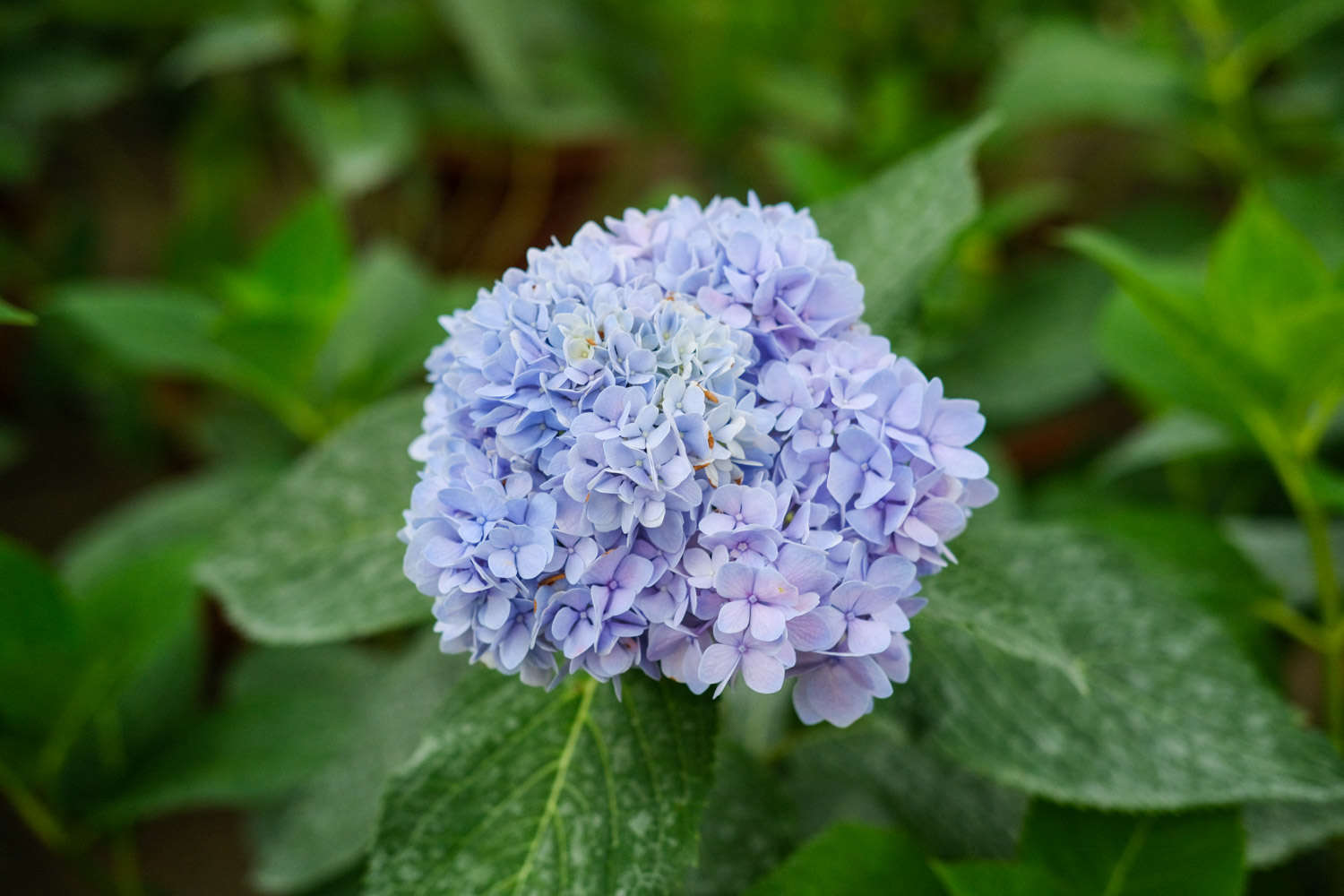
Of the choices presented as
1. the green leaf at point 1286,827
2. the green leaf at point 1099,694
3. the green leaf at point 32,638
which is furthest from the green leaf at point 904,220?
the green leaf at point 32,638

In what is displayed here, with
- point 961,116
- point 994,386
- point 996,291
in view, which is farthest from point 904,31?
point 994,386

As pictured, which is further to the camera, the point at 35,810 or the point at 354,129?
the point at 354,129

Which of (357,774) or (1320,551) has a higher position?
(1320,551)

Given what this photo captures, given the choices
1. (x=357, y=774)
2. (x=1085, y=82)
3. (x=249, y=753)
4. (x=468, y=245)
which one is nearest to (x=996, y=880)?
(x=357, y=774)

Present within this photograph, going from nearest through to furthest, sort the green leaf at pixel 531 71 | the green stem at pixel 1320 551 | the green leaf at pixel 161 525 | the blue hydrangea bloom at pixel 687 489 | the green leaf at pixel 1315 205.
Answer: the blue hydrangea bloom at pixel 687 489, the green stem at pixel 1320 551, the green leaf at pixel 161 525, the green leaf at pixel 1315 205, the green leaf at pixel 531 71

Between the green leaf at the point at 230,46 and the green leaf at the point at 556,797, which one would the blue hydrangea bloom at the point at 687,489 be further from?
the green leaf at the point at 230,46

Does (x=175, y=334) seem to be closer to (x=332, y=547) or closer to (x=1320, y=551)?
(x=332, y=547)
